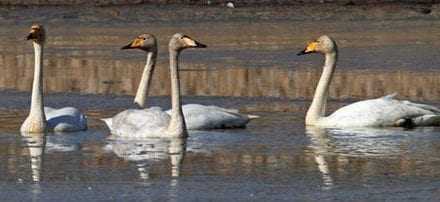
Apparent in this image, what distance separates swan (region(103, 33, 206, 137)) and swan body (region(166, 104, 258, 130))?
41cm

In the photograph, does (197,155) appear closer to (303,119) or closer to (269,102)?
(303,119)

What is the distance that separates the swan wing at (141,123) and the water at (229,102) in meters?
0.14

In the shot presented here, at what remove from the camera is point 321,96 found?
12250mm

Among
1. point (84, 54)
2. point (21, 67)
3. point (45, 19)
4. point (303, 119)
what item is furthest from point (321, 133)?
point (45, 19)

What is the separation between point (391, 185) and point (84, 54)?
1138 cm

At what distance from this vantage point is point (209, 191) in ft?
27.0

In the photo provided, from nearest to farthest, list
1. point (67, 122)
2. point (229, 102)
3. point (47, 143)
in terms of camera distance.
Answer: point (47, 143)
point (67, 122)
point (229, 102)

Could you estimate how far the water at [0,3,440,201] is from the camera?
8.48m

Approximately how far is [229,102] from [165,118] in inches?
108

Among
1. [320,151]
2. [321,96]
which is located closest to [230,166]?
[320,151]

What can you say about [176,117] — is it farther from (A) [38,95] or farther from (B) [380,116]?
(B) [380,116]

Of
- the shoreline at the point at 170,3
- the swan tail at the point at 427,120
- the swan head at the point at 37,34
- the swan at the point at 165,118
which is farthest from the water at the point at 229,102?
the shoreline at the point at 170,3

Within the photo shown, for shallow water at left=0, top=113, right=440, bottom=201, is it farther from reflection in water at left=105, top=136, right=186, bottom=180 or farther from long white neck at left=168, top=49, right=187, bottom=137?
long white neck at left=168, top=49, right=187, bottom=137

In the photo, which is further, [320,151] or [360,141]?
[360,141]
